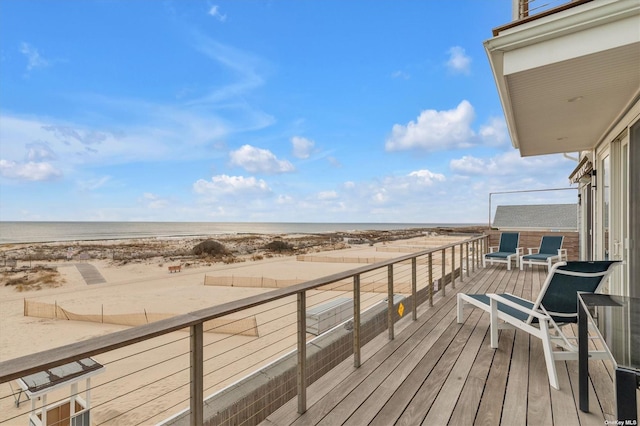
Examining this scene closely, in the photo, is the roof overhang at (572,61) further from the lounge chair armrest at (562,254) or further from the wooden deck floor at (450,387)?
the lounge chair armrest at (562,254)

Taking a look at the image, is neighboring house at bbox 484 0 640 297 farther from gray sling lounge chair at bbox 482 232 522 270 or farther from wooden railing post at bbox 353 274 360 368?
gray sling lounge chair at bbox 482 232 522 270

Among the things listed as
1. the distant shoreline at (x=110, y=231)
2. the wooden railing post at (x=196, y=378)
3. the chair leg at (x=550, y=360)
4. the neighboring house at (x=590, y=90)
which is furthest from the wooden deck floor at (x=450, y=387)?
the distant shoreline at (x=110, y=231)

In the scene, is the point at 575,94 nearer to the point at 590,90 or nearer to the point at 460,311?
the point at 590,90

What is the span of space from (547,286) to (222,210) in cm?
6517

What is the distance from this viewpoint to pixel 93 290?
560 inches

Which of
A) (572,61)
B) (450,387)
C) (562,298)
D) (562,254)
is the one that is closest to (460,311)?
(562,298)

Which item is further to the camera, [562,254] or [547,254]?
[562,254]

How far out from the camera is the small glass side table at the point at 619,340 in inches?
36.6

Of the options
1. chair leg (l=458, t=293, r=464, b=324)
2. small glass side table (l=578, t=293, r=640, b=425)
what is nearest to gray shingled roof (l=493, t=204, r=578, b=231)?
chair leg (l=458, t=293, r=464, b=324)

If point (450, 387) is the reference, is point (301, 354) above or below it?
above

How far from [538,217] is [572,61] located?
28.3 feet

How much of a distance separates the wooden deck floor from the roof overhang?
2.10m

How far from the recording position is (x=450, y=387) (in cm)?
212

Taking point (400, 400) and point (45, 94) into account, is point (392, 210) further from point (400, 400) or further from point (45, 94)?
point (400, 400)
